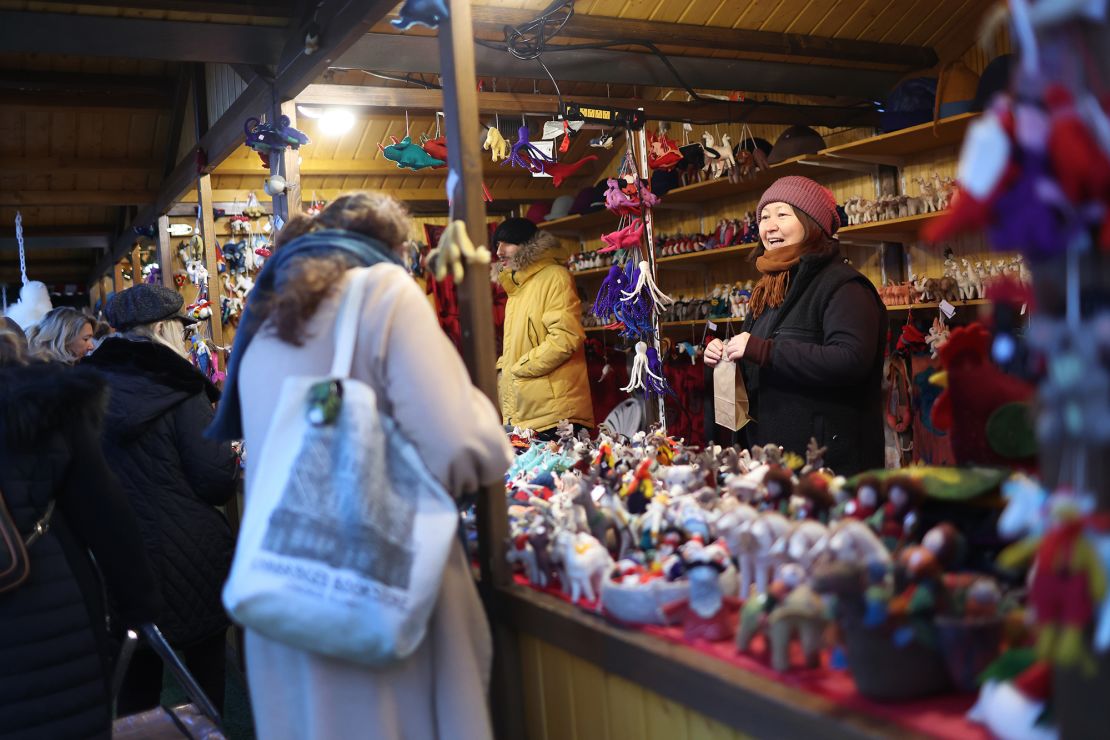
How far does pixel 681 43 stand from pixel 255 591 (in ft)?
12.8

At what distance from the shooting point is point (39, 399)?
2.05m

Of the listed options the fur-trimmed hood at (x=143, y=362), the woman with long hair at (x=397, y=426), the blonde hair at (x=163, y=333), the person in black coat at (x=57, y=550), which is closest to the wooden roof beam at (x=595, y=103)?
the blonde hair at (x=163, y=333)

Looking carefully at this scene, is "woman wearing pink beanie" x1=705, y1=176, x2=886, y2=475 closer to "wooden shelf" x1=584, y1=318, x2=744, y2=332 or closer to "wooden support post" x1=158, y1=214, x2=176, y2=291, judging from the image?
"wooden shelf" x1=584, y1=318, x2=744, y2=332

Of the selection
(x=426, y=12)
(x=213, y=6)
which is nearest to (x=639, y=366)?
(x=213, y=6)

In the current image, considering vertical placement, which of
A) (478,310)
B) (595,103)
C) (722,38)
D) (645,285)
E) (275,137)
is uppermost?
(722,38)

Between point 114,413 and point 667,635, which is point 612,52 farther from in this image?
Result: point 667,635

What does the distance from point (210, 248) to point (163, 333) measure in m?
1.98

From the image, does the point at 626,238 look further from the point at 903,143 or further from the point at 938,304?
the point at 903,143

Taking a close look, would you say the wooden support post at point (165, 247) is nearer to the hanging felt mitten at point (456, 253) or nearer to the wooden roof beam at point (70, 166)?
the wooden roof beam at point (70, 166)

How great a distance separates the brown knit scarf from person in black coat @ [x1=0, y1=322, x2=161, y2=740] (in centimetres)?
180

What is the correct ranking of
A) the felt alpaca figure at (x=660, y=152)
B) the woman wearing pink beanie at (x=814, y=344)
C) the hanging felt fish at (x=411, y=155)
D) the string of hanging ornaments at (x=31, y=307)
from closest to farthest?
the woman wearing pink beanie at (x=814, y=344)
the hanging felt fish at (x=411, y=155)
the felt alpaca figure at (x=660, y=152)
the string of hanging ornaments at (x=31, y=307)

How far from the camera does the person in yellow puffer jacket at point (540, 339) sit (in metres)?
4.39

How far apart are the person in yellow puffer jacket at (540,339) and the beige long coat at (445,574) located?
2.69 metres

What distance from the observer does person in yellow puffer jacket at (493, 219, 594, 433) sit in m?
4.39
